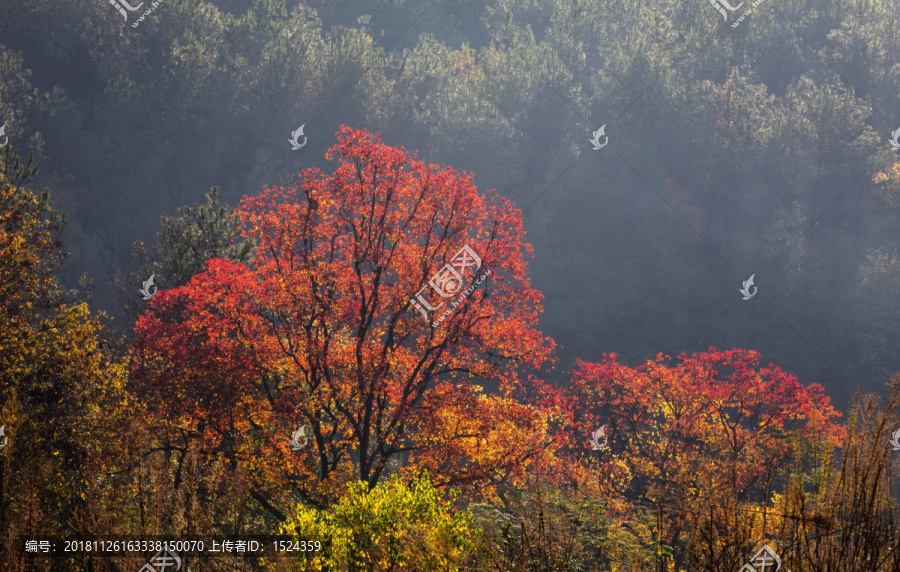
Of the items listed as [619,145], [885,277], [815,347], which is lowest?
[815,347]

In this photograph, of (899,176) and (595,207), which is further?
(595,207)

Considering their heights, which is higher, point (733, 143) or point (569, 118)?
point (569, 118)

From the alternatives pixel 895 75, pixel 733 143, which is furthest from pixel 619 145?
pixel 895 75

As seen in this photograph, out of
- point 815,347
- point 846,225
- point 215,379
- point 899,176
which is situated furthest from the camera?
point 846,225

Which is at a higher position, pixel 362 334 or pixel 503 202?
pixel 503 202

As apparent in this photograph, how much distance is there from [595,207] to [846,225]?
1669 cm

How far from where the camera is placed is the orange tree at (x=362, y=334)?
1554cm

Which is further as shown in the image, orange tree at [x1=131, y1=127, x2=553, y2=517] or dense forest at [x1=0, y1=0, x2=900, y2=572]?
dense forest at [x1=0, y1=0, x2=900, y2=572]

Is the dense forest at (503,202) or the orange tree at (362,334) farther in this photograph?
the dense forest at (503,202)

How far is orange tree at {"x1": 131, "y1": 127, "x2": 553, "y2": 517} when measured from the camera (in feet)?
51.0

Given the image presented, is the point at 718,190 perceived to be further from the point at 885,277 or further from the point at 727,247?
the point at 885,277

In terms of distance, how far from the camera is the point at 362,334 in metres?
15.9

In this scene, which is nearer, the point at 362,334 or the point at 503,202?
the point at 362,334

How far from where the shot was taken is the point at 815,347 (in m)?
43.5
